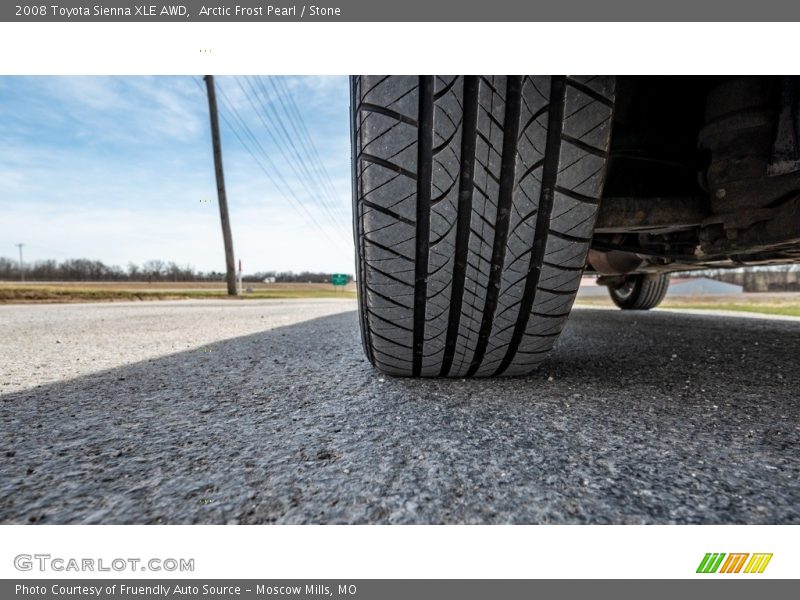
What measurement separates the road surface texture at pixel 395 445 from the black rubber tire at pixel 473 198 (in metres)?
0.21

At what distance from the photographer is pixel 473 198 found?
30.1 inches

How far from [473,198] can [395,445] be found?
475 millimetres

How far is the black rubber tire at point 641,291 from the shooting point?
11.5 ft

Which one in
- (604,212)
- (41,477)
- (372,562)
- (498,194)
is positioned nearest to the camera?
(372,562)

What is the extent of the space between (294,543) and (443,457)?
0.24 metres

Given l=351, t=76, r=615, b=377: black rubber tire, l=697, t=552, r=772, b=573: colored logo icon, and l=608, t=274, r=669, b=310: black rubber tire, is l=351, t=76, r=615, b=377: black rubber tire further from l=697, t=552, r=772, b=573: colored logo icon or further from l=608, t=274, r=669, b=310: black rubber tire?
l=608, t=274, r=669, b=310: black rubber tire

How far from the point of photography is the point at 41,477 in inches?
20.3

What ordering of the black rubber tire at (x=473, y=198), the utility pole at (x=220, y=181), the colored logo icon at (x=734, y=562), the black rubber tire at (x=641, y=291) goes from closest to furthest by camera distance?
the colored logo icon at (x=734, y=562), the black rubber tire at (x=473, y=198), the black rubber tire at (x=641, y=291), the utility pole at (x=220, y=181)

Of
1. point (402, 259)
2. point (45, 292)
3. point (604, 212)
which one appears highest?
point (604, 212)

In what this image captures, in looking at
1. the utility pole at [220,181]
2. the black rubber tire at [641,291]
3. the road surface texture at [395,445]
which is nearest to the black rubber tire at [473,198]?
the road surface texture at [395,445]

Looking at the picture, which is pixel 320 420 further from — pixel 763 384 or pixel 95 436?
pixel 763 384

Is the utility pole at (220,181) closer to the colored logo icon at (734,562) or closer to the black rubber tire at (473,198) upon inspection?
the black rubber tire at (473,198)

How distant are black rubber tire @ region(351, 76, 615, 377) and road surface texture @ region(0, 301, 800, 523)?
210 mm

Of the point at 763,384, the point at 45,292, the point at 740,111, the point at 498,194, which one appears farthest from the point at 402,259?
the point at 45,292
